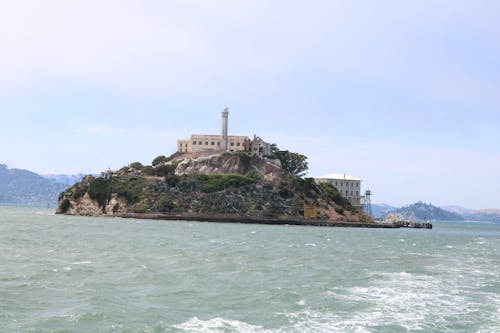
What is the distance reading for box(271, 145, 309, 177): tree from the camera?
190625 mm

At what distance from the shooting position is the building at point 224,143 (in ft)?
602

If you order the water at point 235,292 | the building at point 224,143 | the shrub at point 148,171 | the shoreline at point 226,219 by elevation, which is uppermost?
the building at point 224,143

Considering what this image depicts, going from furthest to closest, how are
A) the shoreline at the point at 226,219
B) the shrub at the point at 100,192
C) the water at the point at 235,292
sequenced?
the shrub at the point at 100,192 < the shoreline at the point at 226,219 < the water at the point at 235,292

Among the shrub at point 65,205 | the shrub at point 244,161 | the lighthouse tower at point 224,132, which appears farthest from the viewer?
the lighthouse tower at point 224,132

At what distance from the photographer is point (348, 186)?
185000 mm

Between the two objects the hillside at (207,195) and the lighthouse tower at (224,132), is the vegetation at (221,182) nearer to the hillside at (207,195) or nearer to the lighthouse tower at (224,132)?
the hillside at (207,195)

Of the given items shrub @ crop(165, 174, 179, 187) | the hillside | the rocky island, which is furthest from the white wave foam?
shrub @ crop(165, 174, 179, 187)

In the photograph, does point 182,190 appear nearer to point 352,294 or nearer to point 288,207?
point 288,207

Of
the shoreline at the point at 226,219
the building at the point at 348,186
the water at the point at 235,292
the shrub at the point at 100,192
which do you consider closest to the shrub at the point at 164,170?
the shrub at the point at 100,192

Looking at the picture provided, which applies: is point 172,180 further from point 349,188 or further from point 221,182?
point 349,188

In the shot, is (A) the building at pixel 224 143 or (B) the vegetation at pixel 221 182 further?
(A) the building at pixel 224 143

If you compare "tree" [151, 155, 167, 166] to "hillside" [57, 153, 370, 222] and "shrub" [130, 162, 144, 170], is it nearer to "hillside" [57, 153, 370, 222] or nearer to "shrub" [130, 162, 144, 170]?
"shrub" [130, 162, 144, 170]

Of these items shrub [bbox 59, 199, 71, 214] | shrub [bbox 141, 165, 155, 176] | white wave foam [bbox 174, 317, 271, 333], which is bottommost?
white wave foam [bbox 174, 317, 271, 333]

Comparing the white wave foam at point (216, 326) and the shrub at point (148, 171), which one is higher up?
the shrub at point (148, 171)
